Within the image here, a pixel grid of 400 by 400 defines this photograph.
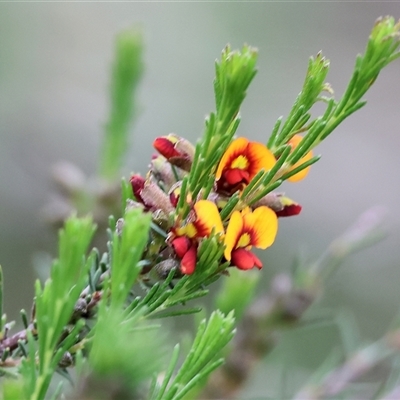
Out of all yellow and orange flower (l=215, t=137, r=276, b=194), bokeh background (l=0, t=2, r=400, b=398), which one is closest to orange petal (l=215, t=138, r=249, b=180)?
yellow and orange flower (l=215, t=137, r=276, b=194)

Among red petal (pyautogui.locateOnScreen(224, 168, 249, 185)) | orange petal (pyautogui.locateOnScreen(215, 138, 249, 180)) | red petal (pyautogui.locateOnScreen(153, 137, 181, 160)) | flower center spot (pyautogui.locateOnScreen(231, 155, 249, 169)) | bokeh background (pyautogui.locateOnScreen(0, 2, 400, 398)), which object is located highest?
bokeh background (pyautogui.locateOnScreen(0, 2, 400, 398))

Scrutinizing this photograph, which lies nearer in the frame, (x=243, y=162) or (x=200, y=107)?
(x=243, y=162)

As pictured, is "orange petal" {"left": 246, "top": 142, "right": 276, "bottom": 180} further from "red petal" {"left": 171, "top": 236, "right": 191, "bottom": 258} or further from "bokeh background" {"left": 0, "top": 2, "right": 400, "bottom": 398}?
"bokeh background" {"left": 0, "top": 2, "right": 400, "bottom": 398}

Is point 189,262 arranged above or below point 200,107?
below

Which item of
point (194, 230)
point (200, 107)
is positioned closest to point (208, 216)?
point (194, 230)

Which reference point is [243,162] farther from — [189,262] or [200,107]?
[200,107]

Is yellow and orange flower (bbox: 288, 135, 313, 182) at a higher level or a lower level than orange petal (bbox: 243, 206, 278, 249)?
higher

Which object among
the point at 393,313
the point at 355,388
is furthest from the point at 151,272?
the point at 393,313

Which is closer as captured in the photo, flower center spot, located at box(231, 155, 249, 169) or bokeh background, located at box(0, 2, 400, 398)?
flower center spot, located at box(231, 155, 249, 169)
